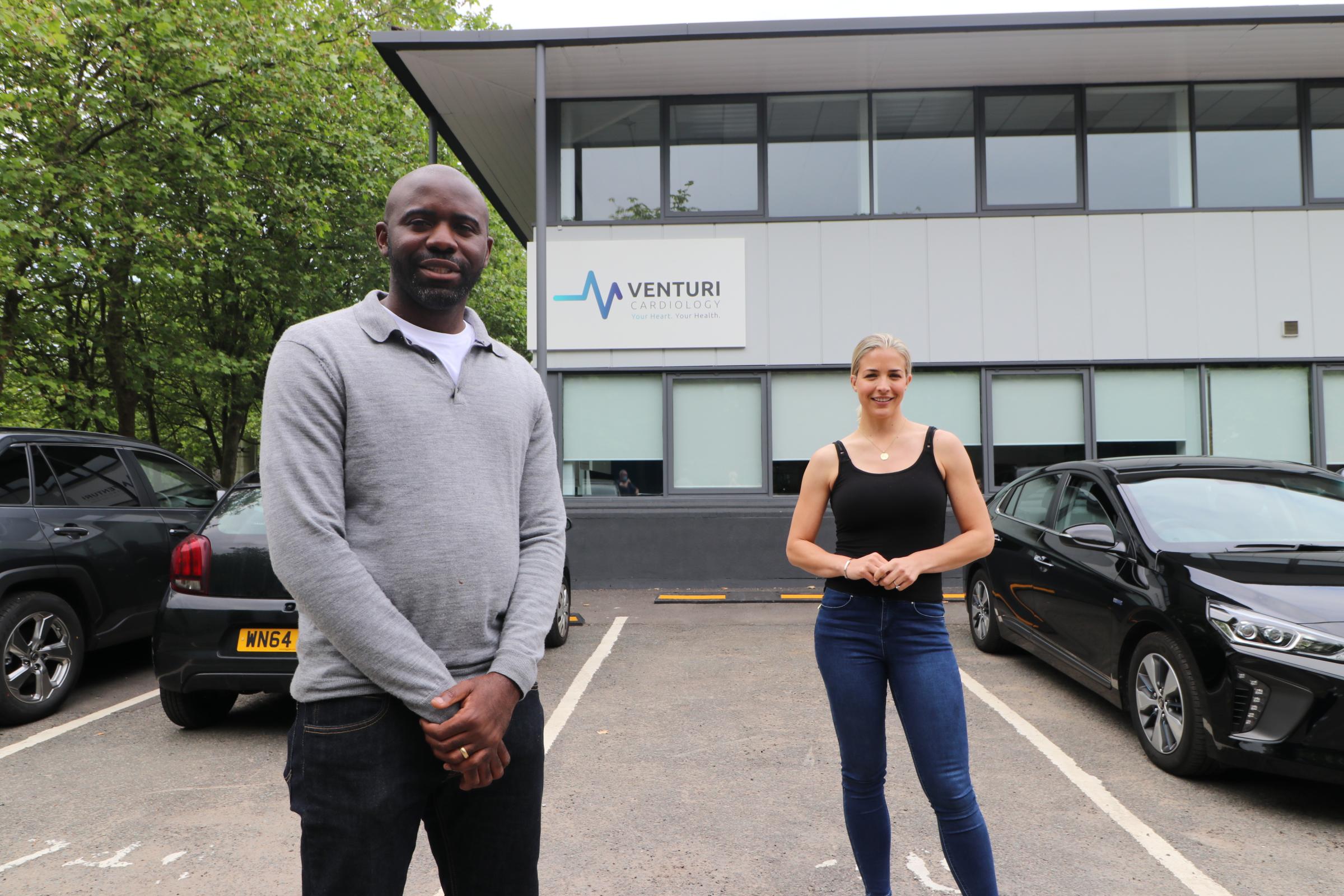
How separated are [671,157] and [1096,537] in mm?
7910

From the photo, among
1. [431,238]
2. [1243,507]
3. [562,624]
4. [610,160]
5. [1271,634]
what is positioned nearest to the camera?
[431,238]

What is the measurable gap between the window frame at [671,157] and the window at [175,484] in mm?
5804

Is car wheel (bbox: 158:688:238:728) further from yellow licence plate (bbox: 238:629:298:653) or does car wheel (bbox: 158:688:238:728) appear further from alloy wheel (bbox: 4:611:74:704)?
alloy wheel (bbox: 4:611:74:704)

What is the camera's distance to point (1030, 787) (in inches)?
152

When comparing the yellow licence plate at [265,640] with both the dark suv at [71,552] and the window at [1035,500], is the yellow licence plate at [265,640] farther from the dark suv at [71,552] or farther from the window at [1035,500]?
the window at [1035,500]

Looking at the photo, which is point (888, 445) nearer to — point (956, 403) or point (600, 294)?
point (600, 294)

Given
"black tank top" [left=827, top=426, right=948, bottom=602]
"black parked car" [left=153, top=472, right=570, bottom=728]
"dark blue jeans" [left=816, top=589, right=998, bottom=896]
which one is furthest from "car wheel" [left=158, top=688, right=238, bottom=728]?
"black tank top" [left=827, top=426, right=948, bottom=602]

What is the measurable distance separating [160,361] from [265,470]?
16.0m

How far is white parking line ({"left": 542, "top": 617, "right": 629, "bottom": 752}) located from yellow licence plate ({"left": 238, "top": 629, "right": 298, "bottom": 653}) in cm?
147

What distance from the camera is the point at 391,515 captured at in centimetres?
144

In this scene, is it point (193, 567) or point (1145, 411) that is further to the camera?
point (1145, 411)

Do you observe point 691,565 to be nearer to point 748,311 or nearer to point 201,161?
point 748,311

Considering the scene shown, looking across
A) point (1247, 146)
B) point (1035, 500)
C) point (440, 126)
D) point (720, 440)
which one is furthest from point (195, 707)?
point (1247, 146)

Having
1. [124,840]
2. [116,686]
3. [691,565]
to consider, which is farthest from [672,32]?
[124,840]
